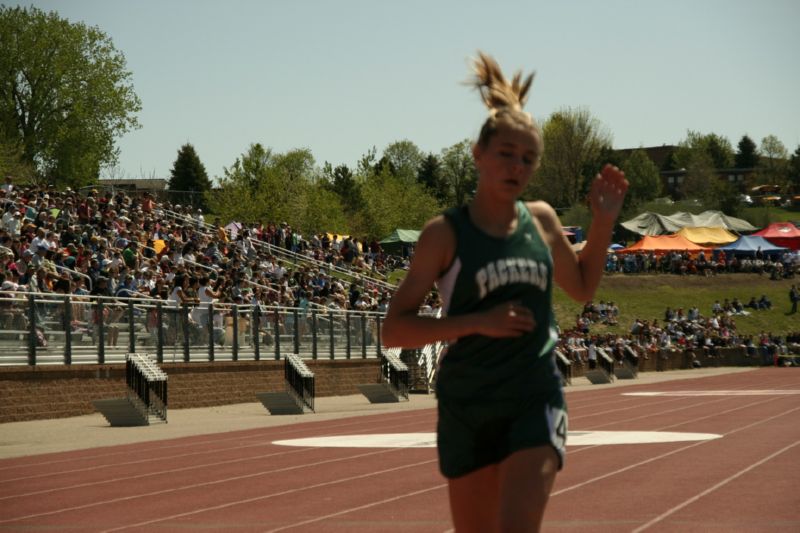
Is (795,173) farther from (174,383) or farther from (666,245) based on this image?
(174,383)

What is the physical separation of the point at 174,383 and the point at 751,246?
61021mm

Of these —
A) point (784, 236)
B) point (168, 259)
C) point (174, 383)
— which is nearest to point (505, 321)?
point (174, 383)

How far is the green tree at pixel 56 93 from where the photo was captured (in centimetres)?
8475

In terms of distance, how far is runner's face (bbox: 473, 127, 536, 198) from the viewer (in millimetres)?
4875

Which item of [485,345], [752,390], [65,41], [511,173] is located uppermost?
[65,41]

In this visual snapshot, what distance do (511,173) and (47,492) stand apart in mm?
9002

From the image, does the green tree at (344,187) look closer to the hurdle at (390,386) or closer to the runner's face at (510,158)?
the hurdle at (390,386)

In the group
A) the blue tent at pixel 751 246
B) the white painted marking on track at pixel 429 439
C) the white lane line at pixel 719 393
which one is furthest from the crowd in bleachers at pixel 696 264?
the white painted marking on track at pixel 429 439

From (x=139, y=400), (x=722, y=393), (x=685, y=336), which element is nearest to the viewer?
(x=139, y=400)

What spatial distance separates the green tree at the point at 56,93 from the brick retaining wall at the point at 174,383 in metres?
53.0

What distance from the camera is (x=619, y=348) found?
2055 inches

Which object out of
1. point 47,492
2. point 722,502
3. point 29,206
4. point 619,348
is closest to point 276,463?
point 47,492

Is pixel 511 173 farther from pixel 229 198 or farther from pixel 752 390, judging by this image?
pixel 229 198

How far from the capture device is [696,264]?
263ft
